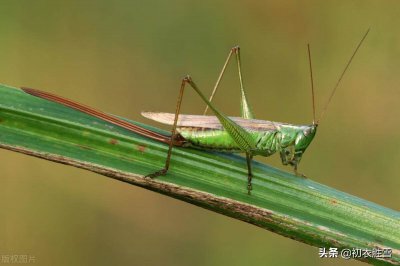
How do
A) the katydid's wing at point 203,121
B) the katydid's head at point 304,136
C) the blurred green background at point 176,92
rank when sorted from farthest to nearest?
the blurred green background at point 176,92, the katydid's head at point 304,136, the katydid's wing at point 203,121

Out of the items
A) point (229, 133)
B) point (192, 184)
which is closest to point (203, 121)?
point (229, 133)

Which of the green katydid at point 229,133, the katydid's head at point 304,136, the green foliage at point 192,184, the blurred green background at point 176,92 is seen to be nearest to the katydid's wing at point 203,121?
the green katydid at point 229,133

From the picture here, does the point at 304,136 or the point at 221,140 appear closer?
the point at 221,140

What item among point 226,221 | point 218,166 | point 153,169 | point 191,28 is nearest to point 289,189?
point 218,166

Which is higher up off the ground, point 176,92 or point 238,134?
point 176,92

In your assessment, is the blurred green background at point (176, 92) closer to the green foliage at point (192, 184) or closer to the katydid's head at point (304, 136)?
the katydid's head at point (304, 136)

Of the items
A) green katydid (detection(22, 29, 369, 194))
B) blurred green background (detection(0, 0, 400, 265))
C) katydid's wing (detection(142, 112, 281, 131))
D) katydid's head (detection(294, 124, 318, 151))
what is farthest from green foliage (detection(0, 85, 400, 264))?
blurred green background (detection(0, 0, 400, 265))

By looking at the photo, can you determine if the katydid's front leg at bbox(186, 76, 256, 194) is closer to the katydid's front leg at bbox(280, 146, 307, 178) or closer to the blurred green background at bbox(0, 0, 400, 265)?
the katydid's front leg at bbox(280, 146, 307, 178)

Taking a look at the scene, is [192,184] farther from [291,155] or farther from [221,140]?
[291,155]
